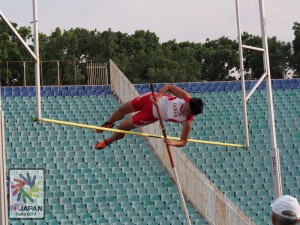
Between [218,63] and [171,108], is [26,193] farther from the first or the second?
[218,63]

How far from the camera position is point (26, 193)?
51.5 ft

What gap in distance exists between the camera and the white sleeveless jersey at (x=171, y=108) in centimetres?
836

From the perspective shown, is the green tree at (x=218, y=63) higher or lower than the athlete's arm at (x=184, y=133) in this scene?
higher

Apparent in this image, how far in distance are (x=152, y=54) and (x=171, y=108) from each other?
23.5 metres

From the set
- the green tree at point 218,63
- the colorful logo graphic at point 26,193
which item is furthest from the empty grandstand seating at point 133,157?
the green tree at point 218,63

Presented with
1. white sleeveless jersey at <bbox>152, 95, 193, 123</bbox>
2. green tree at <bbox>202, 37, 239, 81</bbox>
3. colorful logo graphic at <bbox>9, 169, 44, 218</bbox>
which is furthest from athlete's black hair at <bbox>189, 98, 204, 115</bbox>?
green tree at <bbox>202, 37, 239, 81</bbox>

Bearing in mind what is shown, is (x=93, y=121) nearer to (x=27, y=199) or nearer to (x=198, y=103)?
(x=27, y=199)

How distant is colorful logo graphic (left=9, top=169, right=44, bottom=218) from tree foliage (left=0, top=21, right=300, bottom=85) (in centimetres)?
994

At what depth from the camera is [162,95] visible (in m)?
8.31

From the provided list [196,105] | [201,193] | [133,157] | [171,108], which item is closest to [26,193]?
[133,157]

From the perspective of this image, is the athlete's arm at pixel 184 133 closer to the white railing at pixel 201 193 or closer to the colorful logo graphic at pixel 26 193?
the white railing at pixel 201 193

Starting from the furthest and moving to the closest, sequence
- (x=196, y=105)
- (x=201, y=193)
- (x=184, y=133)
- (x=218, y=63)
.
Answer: (x=218, y=63)
(x=201, y=193)
(x=184, y=133)
(x=196, y=105)

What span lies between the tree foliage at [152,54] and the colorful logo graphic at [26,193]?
994 cm

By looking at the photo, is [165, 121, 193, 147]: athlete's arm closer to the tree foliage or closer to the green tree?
the tree foliage
